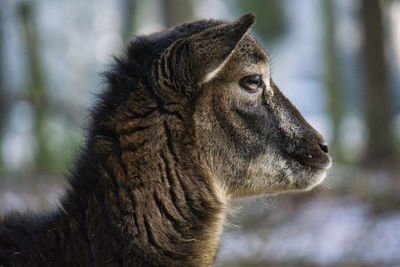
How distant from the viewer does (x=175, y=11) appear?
9.45m

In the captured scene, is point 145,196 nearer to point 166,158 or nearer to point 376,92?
point 166,158

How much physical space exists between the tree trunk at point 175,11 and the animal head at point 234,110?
610cm

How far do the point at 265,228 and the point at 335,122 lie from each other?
8.46 m

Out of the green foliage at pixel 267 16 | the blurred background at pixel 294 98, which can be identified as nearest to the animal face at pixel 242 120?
the blurred background at pixel 294 98

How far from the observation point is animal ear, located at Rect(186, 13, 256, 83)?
2.93 meters

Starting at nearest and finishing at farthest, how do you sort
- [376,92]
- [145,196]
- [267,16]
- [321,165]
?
[145,196] → [321,165] → [376,92] → [267,16]

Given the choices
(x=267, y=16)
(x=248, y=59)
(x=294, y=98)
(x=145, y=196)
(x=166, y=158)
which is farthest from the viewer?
(x=294, y=98)

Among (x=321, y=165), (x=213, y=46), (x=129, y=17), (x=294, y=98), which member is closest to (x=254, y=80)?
(x=213, y=46)

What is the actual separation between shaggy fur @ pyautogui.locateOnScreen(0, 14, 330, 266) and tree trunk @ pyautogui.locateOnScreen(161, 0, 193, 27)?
6.13 meters

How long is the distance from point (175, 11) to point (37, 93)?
4381mm

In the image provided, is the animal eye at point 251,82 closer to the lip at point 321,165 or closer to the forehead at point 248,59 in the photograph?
the forehead at point 248,59

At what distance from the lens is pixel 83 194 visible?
9.52 feet

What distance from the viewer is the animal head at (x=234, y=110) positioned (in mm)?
3033

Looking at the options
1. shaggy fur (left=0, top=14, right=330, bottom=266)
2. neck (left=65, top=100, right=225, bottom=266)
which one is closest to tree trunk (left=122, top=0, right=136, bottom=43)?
shaggy fur (left=0, top=14, right=330, bottom=266)
